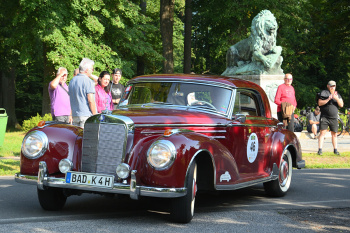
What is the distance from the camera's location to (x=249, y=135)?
8195 millimetres

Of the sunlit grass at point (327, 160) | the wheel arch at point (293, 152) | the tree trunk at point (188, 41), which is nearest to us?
the wheel arch at point (293, 152)

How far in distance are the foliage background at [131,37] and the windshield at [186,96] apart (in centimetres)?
1650

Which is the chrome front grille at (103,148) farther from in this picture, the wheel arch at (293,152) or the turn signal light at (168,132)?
the wheel arch at (293,152)

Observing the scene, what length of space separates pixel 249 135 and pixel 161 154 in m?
2.15

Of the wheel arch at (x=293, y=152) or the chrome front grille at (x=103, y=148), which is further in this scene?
the wheel arch at (x=293, y=152)

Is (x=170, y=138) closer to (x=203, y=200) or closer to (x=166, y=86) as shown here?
(x=166, y=86)

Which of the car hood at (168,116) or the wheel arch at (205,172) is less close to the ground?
the car hood at (168,116)

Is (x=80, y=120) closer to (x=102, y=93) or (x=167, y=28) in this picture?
(x=102, y=93)

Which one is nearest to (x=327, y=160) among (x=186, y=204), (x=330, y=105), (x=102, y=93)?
(x=330, y=105)

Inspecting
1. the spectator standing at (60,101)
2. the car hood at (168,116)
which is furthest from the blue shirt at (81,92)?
the car hood at (168,116)

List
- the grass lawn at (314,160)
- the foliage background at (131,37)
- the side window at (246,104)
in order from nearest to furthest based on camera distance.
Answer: the side window at (246,104) < the grass lawn at (314,160) < the foliage background at (131,37)

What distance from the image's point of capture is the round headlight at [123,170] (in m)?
6.49

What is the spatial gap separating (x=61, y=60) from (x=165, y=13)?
269 inches

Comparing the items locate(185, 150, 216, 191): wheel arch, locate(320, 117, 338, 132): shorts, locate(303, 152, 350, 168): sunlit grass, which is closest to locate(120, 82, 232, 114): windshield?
locate(185, 150, 216, 191): wheel arch
